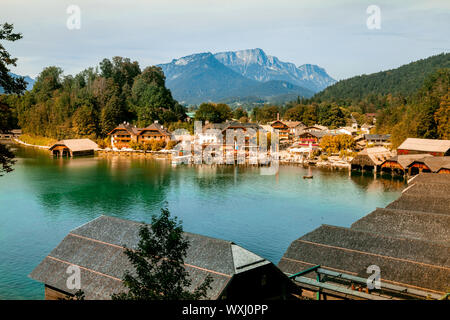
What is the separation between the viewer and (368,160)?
31094 mm

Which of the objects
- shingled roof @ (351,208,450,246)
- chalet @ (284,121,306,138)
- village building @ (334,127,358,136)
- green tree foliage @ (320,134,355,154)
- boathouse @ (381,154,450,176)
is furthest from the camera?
chalet @ (284,121,306,138)

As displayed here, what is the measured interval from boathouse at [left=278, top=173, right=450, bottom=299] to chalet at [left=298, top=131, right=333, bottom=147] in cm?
3029

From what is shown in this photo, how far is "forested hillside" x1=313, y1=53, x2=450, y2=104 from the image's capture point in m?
87.9

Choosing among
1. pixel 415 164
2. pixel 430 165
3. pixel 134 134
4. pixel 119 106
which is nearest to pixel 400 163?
pixel 415 164

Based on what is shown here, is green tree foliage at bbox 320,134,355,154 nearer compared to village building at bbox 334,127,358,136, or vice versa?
green tree foliage at bbox 320,134,355,154

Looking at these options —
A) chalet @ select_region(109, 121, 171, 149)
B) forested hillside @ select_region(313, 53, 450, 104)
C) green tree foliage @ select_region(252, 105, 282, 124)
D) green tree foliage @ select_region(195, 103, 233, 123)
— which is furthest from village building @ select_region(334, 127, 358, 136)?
forested hillside @ select_region(313, 53, 450, 104)

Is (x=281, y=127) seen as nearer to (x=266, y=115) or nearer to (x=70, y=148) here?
(x=266, y=115)

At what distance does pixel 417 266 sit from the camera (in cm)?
923

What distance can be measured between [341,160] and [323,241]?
2678 centimetres

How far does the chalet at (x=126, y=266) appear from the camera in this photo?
23.6 feet

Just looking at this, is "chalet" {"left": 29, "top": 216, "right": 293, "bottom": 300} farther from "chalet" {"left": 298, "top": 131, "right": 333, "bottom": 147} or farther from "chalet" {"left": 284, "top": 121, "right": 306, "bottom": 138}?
"chalet" {"left": 284, "top": 121, "right": 306, "bottom": 138}

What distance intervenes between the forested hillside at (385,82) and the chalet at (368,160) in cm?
5272

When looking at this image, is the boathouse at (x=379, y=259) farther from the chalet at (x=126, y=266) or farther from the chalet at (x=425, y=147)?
the chalet at (x=425, y=147)
